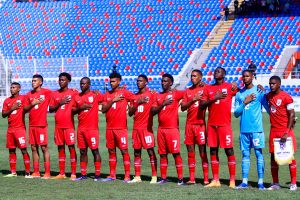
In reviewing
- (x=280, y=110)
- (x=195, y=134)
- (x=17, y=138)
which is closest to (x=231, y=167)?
(x=195, y=134)

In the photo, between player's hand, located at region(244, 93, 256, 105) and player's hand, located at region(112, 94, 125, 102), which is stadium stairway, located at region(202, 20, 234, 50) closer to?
player's hand, located at region(112, 94, 125, 102)

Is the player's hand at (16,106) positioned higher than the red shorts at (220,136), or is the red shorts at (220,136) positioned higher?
the player's hand at (16,106)

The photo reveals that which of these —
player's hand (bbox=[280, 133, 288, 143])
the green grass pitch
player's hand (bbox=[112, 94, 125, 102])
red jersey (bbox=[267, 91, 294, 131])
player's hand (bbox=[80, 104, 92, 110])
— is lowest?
the green grass pitch

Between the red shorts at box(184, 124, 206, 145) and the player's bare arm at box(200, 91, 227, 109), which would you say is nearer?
the player's bare arm at box(200, 91, 227, 109)

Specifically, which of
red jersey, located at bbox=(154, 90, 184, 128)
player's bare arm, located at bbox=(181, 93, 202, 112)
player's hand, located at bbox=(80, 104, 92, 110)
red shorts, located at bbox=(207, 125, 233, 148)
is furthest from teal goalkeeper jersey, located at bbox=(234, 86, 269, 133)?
player's hand, located at bbox=(80, 104, 92, 110)

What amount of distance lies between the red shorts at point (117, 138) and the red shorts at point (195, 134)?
1.18 metres

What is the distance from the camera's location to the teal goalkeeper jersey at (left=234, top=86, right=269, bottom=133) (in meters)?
13.2

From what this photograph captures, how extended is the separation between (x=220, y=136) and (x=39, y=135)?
358 cm

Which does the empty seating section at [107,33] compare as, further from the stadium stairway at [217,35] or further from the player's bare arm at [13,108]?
the player's bare arm at [13,108]

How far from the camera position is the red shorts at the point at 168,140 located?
1404 cm

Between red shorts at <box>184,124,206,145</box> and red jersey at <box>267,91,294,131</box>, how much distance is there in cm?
135

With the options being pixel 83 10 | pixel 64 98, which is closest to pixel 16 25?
pixel 83 10

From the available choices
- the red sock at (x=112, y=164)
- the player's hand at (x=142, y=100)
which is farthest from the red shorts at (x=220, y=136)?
the red sock at (x=112, y=164)

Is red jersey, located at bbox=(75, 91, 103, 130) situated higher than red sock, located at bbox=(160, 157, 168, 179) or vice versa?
red jersey, located at bbox=(75, 91, 103, 130)
